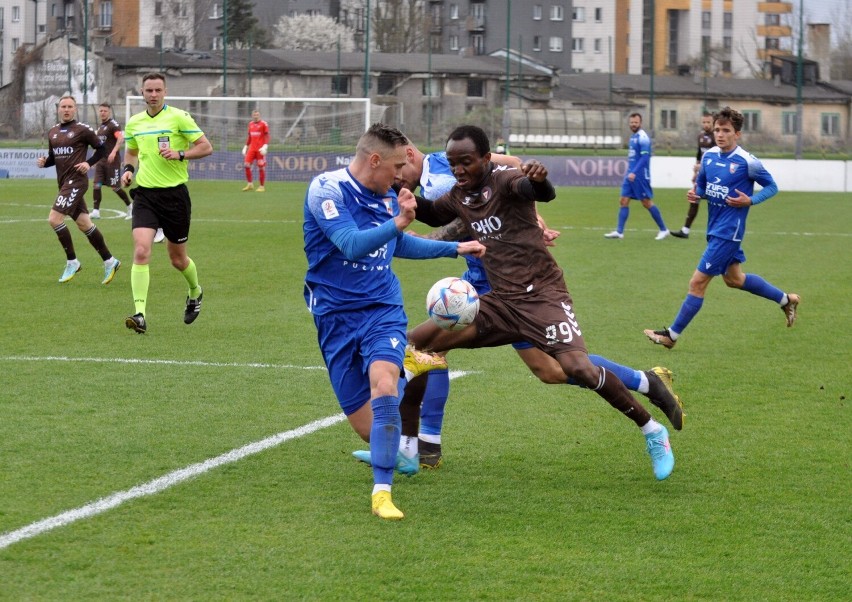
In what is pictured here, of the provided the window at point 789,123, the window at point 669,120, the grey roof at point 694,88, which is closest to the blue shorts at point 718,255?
the window at point 789,123

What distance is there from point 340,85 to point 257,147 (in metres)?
18.8

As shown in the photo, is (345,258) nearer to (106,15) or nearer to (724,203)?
(724,203)

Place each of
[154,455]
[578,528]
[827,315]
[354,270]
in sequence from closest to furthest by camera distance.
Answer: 1. [578,528]
2. [354,270]
3. [154,455]
4. [827,315]

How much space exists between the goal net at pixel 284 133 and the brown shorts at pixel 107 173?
35.9 ft

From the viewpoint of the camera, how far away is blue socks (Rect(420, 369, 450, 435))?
6395 millimetres

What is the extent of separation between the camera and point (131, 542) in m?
4.88

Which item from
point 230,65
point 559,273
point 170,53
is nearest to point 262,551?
point 559,273

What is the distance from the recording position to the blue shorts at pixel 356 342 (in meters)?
5.52

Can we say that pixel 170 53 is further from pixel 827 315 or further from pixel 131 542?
pixel 131 542

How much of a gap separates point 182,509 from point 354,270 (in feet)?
4.32

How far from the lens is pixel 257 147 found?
103ft

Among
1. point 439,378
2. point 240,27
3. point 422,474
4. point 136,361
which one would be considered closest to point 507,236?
point 439,378

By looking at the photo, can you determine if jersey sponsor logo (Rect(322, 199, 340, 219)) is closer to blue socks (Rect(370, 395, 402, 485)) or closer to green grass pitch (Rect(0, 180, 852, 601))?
blue socks (Rect(370, 395, 402, 485))

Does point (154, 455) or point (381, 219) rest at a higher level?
point (381, 219)
